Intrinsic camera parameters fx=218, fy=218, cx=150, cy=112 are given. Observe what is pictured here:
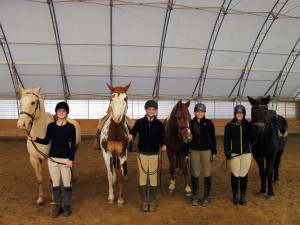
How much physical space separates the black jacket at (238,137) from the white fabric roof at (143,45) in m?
9.58

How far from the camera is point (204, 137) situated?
3877mm

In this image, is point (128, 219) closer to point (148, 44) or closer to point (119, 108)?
point (119, 108)

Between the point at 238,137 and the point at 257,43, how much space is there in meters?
12.4

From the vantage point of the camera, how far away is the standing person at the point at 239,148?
3803 mm

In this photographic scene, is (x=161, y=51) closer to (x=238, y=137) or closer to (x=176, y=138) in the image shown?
(x=176, y=138)

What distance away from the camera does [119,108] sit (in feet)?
11.6

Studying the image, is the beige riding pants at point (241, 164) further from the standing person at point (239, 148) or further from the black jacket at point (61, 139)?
the black jacket at point (61, 139)

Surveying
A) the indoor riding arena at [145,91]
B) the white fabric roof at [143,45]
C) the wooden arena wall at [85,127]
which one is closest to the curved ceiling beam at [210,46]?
the indoor riding arena at [145,91]

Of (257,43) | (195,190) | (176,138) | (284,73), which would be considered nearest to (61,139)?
(176,138)

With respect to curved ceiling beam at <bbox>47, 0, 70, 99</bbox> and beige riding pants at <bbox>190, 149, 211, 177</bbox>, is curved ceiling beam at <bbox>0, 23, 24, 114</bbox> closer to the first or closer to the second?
curved ceiling beam at <bbox>47, 0, 70, 99</bbox>

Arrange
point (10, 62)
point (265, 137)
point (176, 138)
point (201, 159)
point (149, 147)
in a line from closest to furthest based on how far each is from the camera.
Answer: point (149, 147) → point (201, 159) → point (265, 137) → point (176, 138) → point (10, 62)

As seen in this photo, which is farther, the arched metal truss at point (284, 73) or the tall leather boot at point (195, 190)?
the arched metal truss at point (284, 73)

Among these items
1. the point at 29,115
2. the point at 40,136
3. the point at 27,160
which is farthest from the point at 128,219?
the point at 27,160

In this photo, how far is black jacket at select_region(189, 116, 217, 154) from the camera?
3.86 metres
